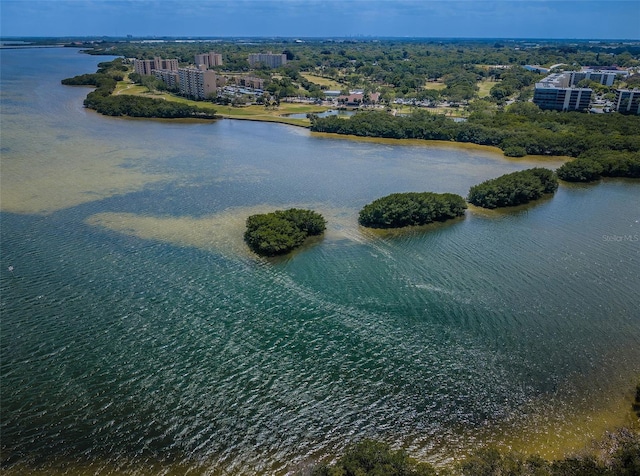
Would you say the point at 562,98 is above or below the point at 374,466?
above

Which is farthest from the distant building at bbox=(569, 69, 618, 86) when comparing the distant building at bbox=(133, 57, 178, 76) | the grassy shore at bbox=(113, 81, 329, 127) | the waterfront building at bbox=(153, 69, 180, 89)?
the distant building at bbox=(133, 57, 178, 76)

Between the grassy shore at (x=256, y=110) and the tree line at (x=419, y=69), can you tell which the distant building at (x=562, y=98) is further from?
the grassy shore at (x=256, y=110)

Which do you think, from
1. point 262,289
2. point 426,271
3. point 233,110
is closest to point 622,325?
point 426,271

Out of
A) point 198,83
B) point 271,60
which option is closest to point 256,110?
point 198,83

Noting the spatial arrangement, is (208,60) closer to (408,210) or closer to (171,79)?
(171,79)

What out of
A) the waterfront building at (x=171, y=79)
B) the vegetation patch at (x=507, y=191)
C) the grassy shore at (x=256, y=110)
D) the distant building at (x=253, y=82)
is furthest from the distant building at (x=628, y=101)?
the waterfront building at (x=171, y=79)

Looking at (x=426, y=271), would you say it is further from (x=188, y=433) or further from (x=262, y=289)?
(x=188, y=433)
